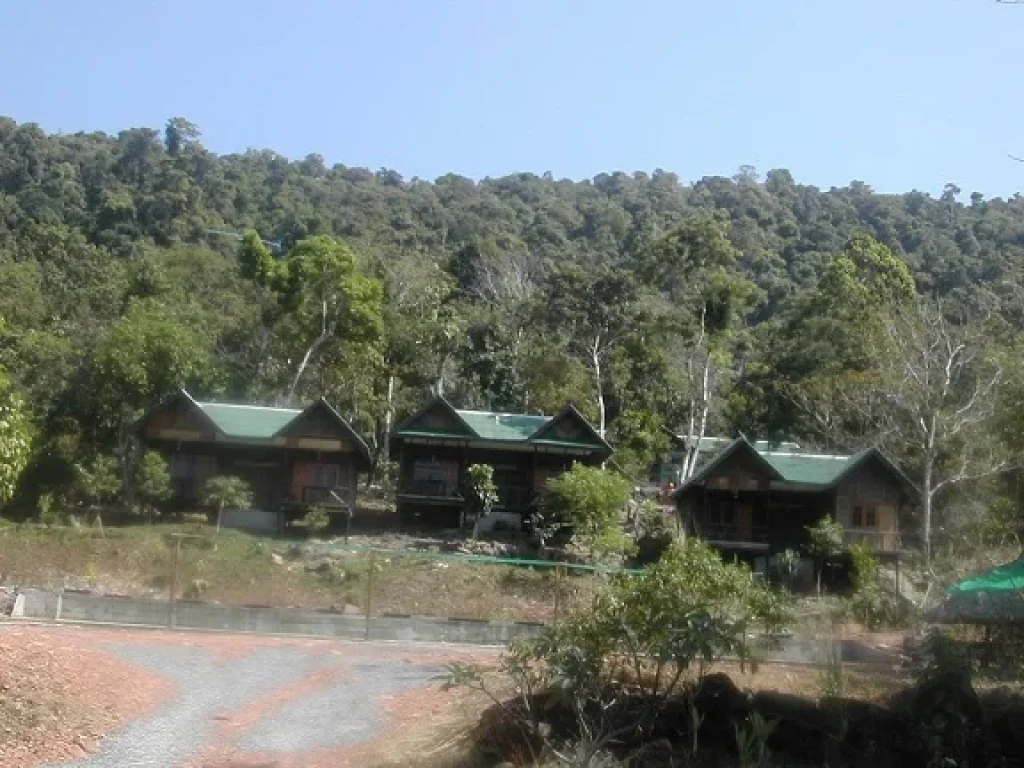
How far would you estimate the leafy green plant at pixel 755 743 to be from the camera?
11320 mm

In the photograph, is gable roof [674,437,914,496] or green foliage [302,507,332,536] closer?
gable roof [674,437,914,496]

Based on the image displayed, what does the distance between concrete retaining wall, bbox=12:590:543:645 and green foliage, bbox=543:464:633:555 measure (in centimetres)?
1484

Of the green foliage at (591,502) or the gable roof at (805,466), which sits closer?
the green foliage at (591,502)

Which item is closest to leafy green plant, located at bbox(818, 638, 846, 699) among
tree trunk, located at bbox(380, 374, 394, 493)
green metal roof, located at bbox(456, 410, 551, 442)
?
green metal roof, located at bbox(456, 410, 551, 442)

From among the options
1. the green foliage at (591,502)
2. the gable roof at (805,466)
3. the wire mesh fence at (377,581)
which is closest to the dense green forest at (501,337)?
the gable roof at (805,466)

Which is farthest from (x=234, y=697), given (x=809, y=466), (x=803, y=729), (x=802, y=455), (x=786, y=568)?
(x=802, y=455)

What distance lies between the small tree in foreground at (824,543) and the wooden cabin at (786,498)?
139cm

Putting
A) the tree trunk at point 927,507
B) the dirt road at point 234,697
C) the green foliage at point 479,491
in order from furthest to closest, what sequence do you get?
1. the green foliage at point 479,491
2. the tree trunk at point 927,507
3. the dirt road at point 234,697

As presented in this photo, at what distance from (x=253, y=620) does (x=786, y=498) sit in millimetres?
23841

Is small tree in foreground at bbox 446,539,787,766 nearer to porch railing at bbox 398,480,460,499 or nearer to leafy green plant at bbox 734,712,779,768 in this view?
leafy green plant at bbox 734,712,779,768

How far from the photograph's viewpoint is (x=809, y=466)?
41.2 m

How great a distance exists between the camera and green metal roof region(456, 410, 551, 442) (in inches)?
1679

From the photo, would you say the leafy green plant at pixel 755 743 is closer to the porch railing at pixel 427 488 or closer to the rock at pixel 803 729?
the rock at pixel 803 729

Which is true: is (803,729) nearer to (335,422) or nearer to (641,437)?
(335,422)
